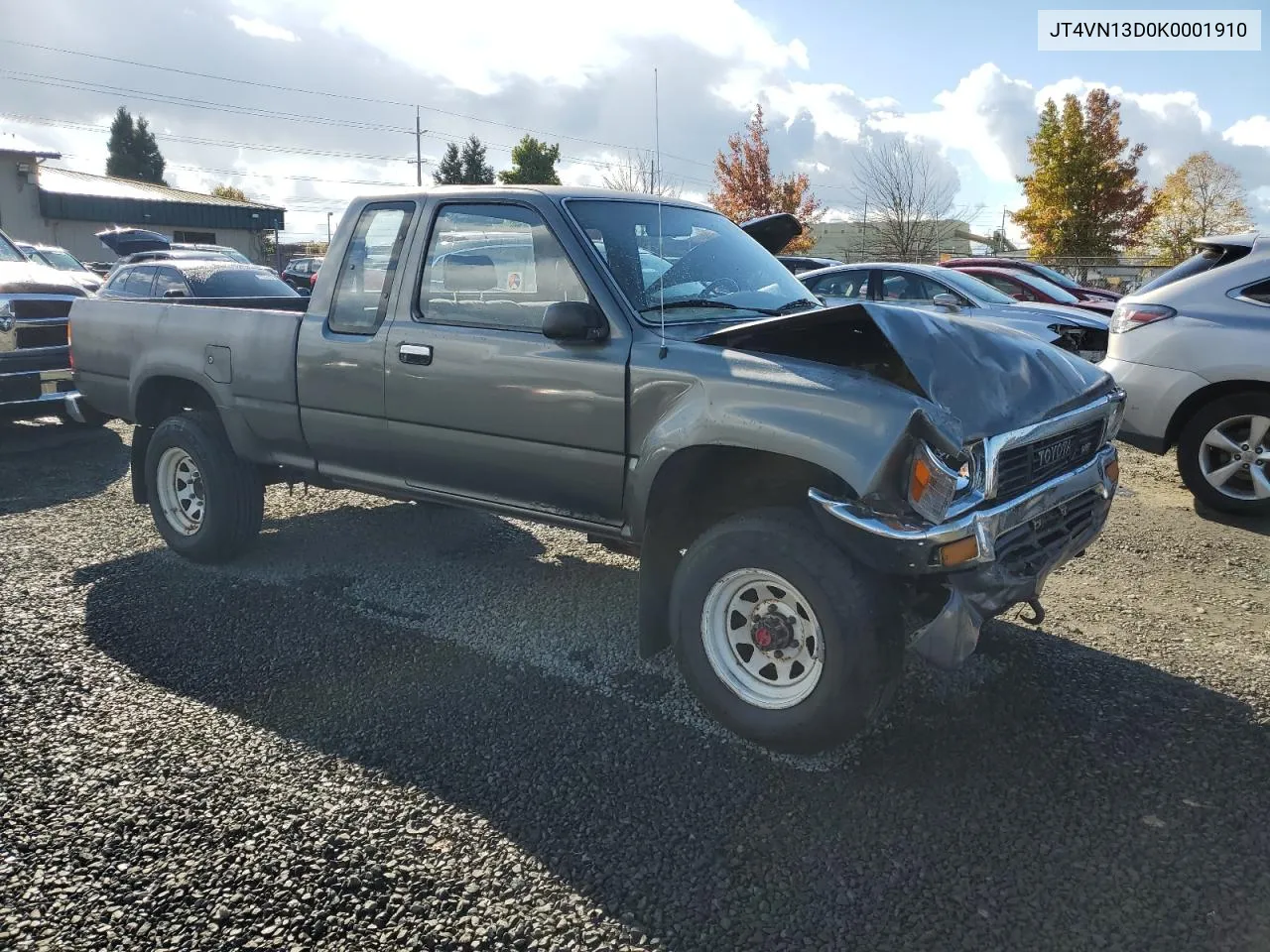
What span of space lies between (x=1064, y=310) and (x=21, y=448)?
1052cm

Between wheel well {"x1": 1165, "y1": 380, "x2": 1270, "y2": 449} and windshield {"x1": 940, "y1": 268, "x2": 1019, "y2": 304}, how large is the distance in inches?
159

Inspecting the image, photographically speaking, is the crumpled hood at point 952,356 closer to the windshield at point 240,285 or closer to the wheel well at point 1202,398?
the wheel well at point 1202,398

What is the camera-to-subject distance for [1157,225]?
46.2 m

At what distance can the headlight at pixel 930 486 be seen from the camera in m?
2.95

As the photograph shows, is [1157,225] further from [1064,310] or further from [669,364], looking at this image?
[669,364]

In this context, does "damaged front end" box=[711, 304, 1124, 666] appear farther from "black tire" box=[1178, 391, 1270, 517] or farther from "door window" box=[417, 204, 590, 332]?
"black tire" box=[1178, 391, 1270, 517]

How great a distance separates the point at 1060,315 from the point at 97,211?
1533 inches

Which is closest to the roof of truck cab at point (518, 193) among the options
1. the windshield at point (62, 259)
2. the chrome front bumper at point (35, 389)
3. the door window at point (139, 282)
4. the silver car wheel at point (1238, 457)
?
the silver car wheel at point (1238, 457)

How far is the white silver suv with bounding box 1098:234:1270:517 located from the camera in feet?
20.0

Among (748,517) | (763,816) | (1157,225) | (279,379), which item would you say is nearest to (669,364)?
(748,517)

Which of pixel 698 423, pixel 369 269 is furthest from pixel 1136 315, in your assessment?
pixel 369 269

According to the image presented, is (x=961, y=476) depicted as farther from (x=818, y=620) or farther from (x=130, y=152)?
(x=130, y=152)

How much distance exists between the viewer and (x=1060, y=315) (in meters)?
9.73

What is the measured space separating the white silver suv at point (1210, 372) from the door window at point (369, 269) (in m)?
5.04
